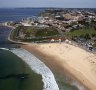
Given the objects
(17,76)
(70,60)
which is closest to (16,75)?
(17,76)

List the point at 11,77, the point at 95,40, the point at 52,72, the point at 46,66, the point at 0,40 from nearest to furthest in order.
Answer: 1. the point at 11,77
2. the point at 52,72
3. the point at 46,66
4. the point at 95,40
5. the point at 0,40

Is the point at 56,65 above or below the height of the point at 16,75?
below

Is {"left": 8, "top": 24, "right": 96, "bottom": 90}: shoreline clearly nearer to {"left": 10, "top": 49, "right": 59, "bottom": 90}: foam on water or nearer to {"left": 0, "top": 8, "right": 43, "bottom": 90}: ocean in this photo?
{"left": 10, "top": 49, "right": 59, "bottom": 90}: foam on water

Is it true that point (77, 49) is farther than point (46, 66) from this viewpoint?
Yes

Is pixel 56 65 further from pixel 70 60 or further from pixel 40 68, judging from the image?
pixel 70 60

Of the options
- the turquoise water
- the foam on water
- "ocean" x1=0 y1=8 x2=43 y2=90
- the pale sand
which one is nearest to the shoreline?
the pale sand

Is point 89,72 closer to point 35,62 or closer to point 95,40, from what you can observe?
point 35,62

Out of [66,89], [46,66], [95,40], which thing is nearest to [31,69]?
[46,66]
